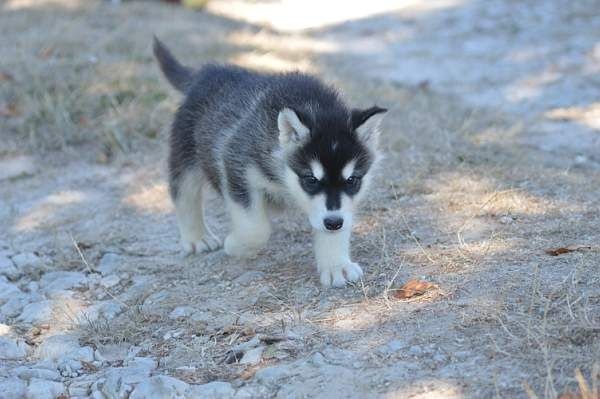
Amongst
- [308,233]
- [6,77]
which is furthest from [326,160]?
[6,77]

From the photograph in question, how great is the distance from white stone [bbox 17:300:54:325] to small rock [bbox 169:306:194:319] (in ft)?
2.41

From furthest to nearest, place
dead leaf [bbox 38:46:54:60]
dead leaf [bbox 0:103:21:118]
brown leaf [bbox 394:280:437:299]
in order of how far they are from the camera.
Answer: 1. dead leaf [bbox 38:46:54:60]
2. dead leaf [bbox 0:103:21:118]
3. brown leaf [bbox 394:280:437:299]

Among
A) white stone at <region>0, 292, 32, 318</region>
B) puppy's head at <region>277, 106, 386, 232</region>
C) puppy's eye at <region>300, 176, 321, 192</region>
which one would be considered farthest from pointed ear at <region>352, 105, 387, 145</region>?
white stone at <region>0, 292, 32, 318</region>

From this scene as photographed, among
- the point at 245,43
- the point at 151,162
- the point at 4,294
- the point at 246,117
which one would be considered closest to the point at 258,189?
the point at 246,117

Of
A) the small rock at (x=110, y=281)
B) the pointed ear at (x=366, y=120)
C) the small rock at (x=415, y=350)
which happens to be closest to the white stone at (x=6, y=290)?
the small rock at (x=110, y=281)

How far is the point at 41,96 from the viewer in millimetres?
8336

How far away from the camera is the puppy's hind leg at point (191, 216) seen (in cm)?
577

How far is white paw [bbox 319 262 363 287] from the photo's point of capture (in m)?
4.71

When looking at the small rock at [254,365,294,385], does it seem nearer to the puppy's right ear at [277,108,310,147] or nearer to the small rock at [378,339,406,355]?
the small rock at [378,339,406,355]

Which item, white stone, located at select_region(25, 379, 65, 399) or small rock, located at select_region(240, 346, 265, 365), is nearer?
white stone, located at select_region(25, 379, 65, 399)

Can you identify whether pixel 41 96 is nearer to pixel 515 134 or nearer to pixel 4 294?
pixel 4 294

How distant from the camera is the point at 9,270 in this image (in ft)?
18.2

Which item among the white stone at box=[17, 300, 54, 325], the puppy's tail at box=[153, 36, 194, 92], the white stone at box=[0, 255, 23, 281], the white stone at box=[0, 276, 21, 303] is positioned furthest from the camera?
the puppy's tail at box=[153, 36, 194, 92]

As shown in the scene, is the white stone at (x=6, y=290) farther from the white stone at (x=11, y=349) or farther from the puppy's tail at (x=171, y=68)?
the puppy's tail at (x=171, y=68)
